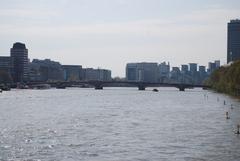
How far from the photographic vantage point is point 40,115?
93.8m

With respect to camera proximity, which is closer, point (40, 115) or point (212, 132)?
point (212, 132)

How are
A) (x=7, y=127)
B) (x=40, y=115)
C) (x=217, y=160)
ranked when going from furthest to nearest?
(x=40, y=115)
(x=7, y=127)
(x=217, y=160)

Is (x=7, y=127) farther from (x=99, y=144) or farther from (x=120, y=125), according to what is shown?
(x=99, y=144)

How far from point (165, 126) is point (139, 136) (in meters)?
12.4

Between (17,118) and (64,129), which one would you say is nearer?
(64,129)

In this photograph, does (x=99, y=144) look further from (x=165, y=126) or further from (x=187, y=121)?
(x=187, y=121)

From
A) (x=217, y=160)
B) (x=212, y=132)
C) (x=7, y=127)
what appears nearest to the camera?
(x=217, y=160)

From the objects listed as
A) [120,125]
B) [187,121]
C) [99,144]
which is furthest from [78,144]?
[187,121]

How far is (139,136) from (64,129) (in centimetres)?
1112

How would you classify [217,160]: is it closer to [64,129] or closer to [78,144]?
[78,144]

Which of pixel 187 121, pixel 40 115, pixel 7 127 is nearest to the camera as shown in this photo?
pixel 7 127

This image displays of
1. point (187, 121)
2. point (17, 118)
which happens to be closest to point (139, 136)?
point (187, 121)

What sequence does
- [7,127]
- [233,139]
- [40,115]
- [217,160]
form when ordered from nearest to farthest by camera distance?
[217,160]
[233,139]
[7,127]
[40,115]

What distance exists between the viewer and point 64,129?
71062 millimetres
